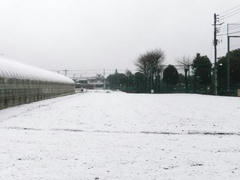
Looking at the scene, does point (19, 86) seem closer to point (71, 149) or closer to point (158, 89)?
point (71, 149)

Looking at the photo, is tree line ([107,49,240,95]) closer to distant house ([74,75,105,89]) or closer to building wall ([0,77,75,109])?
building wall ([0,77,75,109])

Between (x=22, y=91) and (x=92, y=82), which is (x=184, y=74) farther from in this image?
(x=92, y=82)

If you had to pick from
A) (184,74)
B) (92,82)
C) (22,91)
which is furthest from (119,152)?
(92,82)

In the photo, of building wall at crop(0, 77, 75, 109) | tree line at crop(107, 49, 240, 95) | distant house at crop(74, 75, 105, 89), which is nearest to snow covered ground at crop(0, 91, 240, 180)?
building wall at crop(0, 77, 75, 109)

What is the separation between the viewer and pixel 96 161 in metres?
7.41

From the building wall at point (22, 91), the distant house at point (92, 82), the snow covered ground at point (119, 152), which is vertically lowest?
the snow covered ground at point (119, 152)

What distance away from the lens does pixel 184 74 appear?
260ft

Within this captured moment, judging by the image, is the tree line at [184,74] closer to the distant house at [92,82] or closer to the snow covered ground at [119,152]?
the distant house at [92,82]

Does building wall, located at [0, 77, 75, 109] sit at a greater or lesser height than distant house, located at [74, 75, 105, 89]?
lesser

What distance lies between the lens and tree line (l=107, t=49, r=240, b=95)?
59781mm

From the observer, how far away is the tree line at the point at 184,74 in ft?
196

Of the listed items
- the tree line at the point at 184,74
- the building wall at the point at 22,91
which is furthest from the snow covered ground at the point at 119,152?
the tree line at the point at 184,74

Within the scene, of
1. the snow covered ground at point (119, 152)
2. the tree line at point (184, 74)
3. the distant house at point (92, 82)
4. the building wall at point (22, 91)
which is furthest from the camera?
the distant house at point (92, 82)

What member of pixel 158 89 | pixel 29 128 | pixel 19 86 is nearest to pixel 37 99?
pixel 19 86
